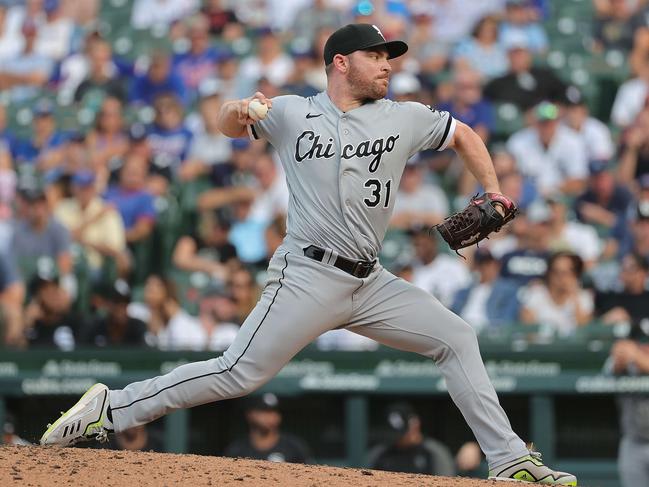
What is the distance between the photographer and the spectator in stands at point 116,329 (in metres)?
8.12

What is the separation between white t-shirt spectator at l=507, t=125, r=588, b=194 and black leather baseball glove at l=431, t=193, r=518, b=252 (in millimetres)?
4950

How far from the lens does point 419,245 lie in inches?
337

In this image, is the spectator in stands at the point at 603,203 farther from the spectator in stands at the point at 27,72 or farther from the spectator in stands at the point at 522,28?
the spectator in stands at the point at 27,72

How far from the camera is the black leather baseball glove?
14.8 feet

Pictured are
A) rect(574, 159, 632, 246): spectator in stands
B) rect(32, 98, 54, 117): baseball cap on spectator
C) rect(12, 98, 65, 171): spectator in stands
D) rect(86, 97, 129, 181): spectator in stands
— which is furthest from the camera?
rect(32, 98, 54, 117): baseball cap on spectator

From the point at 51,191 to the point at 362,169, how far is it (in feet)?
19.0

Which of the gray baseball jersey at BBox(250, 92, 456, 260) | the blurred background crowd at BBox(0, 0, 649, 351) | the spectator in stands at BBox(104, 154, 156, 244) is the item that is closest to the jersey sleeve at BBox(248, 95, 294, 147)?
the gray baseball jersey at BBox(250, 92, 456, 260)

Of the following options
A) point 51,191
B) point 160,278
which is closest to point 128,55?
point 51,191

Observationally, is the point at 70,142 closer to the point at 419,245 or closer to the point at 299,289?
the point at 419,245

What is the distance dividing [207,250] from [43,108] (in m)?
2.92

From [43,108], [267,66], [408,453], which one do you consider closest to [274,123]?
[408,453]

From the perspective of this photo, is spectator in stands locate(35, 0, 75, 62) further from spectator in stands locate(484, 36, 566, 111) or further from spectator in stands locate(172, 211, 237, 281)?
spectator in stands locate(484, 36, 566, 111)

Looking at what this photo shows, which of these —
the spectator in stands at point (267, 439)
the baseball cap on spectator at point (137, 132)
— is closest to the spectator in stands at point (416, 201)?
the spectator in stands at point (267, 439)

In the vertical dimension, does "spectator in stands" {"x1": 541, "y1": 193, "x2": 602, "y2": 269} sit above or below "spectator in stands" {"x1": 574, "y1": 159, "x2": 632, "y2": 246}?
below
